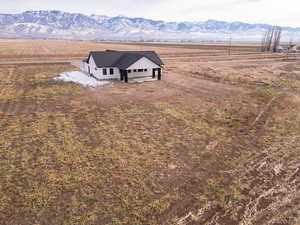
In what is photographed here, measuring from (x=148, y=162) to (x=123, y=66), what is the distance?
20.3 metres

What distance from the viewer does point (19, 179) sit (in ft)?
27.4

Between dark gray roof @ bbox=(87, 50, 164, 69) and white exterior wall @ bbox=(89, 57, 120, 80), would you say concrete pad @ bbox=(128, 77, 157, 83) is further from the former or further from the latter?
white exterior wall @ bbox=(89, 57, 120, 80)

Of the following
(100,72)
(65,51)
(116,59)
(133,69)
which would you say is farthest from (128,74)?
(65,51)

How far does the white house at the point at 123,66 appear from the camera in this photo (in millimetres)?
27484

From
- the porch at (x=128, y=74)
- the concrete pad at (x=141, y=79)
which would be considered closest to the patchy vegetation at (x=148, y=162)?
the porch at (x=128, y=74)

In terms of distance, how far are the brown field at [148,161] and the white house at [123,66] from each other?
9.43 m

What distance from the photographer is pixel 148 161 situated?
9805 mm

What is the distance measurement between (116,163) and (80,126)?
5357 mm

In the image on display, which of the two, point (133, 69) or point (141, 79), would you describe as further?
point (141, 79)

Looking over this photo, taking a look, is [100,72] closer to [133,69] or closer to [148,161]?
[133,69]

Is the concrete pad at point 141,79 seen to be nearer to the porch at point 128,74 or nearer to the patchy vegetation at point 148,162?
the porch at point 128,74

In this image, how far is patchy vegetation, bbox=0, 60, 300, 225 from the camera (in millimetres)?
6980

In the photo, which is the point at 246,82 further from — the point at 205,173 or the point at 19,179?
the point at 19,179

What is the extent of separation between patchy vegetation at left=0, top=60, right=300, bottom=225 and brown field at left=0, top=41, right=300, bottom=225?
0.05m
